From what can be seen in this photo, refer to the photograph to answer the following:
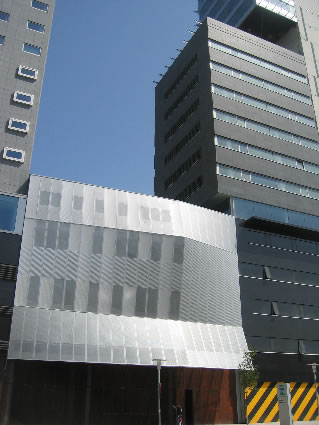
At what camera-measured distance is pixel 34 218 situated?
3569cm

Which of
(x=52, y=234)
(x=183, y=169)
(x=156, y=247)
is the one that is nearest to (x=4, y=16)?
(x=52, y=234)

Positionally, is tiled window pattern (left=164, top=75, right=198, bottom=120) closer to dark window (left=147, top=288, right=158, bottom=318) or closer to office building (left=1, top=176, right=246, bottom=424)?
office building (left=1, top=176, right=246, bottom=424)

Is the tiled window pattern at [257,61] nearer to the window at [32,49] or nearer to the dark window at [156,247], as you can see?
the window at [32,49]

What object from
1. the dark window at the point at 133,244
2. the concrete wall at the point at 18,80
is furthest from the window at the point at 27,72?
the dark window at the point at 133,244

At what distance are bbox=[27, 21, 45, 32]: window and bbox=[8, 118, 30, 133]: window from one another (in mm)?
11652

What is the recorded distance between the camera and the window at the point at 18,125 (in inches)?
1567

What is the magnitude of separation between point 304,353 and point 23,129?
3505 centimetres

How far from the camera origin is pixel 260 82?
60.6m

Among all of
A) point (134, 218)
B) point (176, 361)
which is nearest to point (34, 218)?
point (134, 218)

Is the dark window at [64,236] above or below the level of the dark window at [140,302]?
above

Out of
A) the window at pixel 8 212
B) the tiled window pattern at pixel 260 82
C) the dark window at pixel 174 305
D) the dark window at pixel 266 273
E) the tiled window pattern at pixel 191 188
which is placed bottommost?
the dark window at pixel 174 305

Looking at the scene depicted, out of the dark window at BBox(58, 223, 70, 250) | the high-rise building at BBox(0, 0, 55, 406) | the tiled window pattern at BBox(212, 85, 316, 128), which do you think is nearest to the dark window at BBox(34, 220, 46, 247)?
the high-rise building at BBox(0, 0, 55, 406)

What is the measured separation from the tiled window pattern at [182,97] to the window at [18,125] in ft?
95.2

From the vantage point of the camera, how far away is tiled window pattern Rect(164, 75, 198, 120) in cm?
6166
